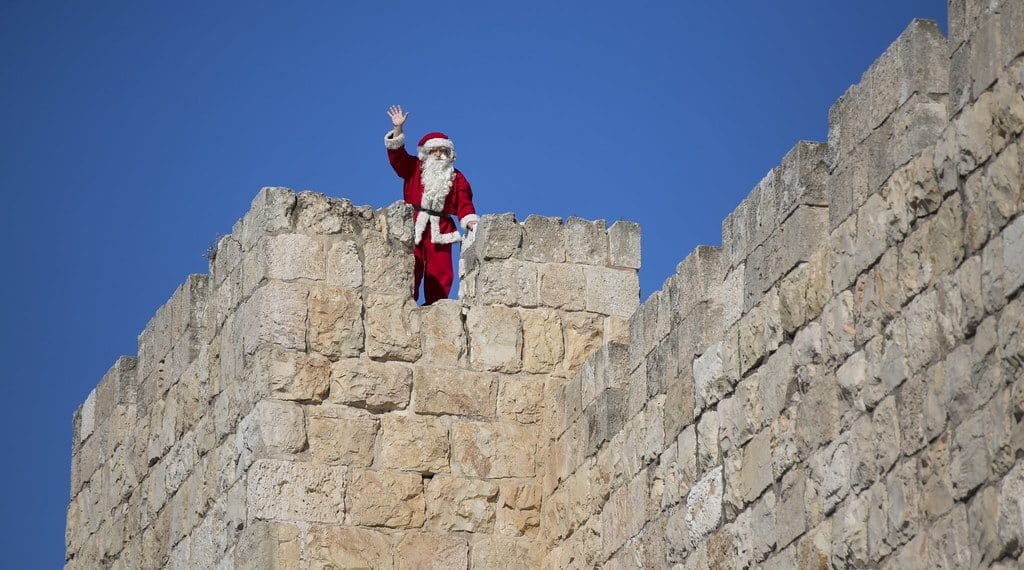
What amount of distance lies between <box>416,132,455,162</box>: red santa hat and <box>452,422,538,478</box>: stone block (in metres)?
2.02

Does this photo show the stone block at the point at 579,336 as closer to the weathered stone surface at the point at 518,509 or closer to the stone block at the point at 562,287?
the stone block at the point at 562,287

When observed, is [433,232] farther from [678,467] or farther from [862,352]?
[862,352]

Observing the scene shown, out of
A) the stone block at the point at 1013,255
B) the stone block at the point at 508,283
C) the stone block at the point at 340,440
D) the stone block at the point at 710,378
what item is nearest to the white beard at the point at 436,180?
the stone block at the point at 508,283

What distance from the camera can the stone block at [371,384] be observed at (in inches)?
372

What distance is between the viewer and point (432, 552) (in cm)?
941

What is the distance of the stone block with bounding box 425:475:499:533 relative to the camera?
9500mm

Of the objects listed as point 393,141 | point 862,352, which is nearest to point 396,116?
point 393,141

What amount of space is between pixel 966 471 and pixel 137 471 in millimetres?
6681

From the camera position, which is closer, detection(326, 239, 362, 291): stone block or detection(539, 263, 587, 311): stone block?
detection(326, 239, 362, 291): stone block

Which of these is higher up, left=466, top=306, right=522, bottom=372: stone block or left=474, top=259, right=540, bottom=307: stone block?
left=474, top=259, right=540, bottom=307: stone block

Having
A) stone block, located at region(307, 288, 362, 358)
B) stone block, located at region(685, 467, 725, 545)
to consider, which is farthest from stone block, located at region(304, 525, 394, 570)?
stone block, located at region(685, 467, 725, 545)

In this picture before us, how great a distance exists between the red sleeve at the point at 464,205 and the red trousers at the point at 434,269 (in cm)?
18

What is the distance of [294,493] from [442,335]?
1.17 m

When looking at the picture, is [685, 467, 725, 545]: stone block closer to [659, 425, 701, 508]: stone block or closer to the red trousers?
[659, 425, 701, 508]: stone block
